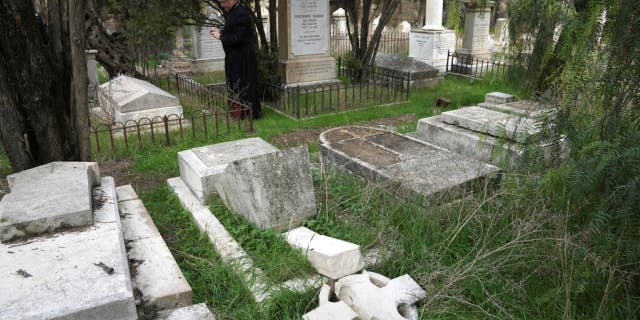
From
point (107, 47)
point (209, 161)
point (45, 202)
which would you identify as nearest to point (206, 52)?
point (107, 47)

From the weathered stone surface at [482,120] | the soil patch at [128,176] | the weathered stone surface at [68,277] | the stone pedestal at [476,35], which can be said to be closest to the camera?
the weathered stone surface at [68,277]

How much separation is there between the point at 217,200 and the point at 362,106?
4601 millimetres

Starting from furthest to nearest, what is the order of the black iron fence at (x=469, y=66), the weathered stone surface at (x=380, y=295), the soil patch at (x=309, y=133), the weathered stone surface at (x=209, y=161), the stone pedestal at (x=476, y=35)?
the stone pedestal at (x=476, y=35) < the black iron fence at (x=469, y=66) < the soil patch at (x=309, y=133) < the weathered stone surface at (x=209, y=161) < the weathered stone surface at (x=380, y=295)

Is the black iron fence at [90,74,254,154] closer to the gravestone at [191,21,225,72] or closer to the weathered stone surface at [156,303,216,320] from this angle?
the weathered stone surface at [156,303,216,320]

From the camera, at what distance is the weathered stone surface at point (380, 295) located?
2.54m

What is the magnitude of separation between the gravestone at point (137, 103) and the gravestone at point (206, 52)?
487 centimetres

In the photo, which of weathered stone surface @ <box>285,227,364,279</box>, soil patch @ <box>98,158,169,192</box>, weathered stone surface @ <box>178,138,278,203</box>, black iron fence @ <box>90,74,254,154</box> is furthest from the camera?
black iron fence @ <box>90,74,254,154</box>

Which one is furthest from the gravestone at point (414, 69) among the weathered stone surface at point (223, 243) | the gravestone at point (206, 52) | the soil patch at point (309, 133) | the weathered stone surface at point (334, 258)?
the weathered stone surface at point (334, 258)

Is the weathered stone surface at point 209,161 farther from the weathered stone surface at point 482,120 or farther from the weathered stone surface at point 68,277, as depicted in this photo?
the weathered stone surface at point 482,120

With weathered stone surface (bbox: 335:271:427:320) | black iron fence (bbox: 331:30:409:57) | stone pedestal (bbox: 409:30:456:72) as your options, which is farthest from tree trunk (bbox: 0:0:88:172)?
black iron fence (bbox: 331:30:409:57)

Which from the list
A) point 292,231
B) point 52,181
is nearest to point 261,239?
point 292,231

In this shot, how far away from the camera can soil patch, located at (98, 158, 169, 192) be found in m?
4.98

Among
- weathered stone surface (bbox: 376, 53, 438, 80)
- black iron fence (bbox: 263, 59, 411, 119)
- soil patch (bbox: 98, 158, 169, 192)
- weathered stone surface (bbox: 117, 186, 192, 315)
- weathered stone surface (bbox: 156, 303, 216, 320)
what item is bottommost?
soil patch (bbox: 98, 158, 169, 192)

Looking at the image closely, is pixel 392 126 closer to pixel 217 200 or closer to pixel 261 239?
pixel 217 200
